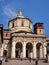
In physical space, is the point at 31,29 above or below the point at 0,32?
above

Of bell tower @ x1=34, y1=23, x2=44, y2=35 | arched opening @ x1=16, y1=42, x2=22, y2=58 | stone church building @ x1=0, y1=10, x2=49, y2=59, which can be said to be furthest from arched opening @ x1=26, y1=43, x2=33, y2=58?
bell tower @ x1=34, y1=23, x2=44, y2=35

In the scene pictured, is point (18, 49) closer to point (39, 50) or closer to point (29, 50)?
point (29, 50)

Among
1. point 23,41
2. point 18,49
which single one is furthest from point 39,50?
point 23,41

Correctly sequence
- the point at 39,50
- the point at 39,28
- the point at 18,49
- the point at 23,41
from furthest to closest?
1. the point at 39,28
2. the point at 39,50
3. the point at 18,49
4. the point at 23,41

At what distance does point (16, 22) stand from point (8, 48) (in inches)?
329

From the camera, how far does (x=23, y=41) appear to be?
58.0 meters

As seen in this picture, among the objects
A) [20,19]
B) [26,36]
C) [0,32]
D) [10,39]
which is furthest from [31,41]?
[0,32]

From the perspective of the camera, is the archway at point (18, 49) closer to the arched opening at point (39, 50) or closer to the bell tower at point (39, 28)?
the arched opening at point (39, 50)

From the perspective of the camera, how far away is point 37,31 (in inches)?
2557

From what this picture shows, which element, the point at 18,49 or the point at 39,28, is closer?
the point at 18,49

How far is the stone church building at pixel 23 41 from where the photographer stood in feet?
190

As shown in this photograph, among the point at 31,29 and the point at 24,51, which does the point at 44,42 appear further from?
the point at 31,29

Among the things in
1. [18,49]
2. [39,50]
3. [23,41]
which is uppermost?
[23,41]

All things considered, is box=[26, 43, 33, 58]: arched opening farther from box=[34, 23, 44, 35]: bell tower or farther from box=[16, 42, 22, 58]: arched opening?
box=[34, 23, 44, 35]: bell tower
